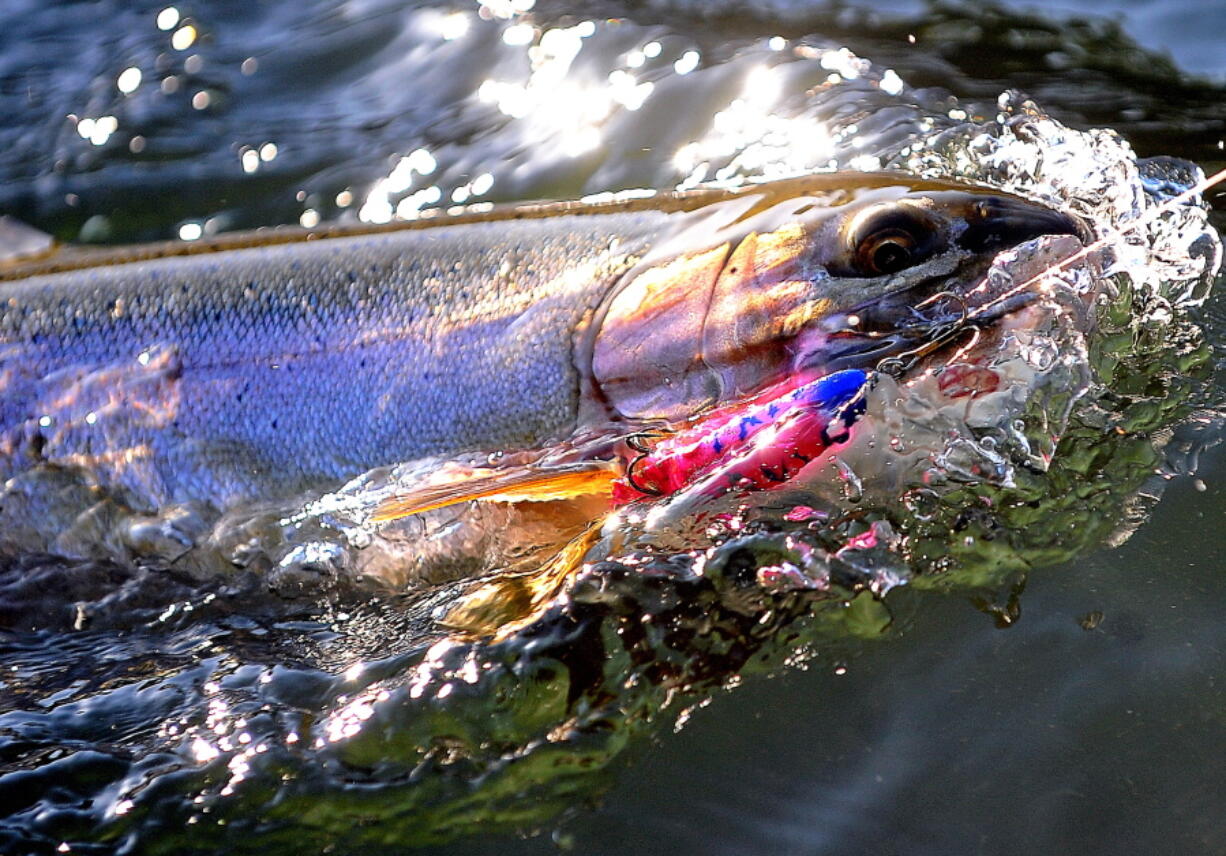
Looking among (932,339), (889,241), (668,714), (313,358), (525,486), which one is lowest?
(668,714)

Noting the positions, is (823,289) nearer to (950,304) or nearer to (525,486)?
(950,304)

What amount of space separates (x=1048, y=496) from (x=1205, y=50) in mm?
3502

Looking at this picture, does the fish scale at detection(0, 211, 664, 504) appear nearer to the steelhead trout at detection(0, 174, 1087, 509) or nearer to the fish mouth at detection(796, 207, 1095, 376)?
the steelhead trout at detection(0, 174, 1087, 509)

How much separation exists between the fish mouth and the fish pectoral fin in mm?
551

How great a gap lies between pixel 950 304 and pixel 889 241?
0.68ft

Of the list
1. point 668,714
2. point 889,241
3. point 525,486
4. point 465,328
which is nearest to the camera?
point 668,714

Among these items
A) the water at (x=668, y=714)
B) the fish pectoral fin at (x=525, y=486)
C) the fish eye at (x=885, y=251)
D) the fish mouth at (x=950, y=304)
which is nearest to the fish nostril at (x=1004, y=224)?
the fish mouth at (x=950, y=304)

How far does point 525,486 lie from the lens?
293cm

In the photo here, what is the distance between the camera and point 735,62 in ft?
17.9

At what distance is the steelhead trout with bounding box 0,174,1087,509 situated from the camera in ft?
9.30

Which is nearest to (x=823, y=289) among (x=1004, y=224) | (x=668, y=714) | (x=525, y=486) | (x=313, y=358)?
(x=1004, y=224)

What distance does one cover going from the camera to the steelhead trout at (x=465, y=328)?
2836 millimetres

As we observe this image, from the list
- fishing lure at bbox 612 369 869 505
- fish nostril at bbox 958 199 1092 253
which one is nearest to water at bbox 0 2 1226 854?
fishing lure at bbox 612 369 869 505

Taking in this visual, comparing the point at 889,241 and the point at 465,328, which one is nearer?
the point at 889,241
